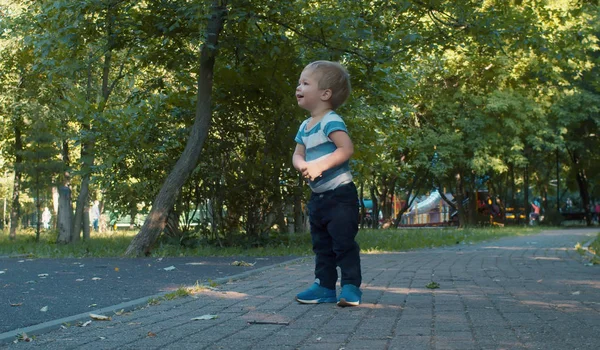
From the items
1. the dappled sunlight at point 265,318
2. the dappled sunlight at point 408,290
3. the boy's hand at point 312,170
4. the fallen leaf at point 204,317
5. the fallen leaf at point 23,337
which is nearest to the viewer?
the fallen leaf at point 23,337

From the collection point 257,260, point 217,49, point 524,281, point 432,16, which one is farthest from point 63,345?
point 432,16

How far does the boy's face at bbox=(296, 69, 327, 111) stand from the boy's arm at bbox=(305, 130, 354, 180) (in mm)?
360

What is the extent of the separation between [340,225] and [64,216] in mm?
20311

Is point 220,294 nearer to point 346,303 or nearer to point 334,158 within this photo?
point 346,303

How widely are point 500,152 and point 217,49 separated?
24847mm

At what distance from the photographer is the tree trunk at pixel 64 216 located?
79.7 feet

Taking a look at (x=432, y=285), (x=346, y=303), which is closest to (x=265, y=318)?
(x=346, y=303)

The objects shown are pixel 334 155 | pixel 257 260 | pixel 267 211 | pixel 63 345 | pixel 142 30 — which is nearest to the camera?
pixel 63 345

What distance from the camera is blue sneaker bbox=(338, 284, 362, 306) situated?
590 centimetres

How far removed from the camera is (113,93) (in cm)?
2594

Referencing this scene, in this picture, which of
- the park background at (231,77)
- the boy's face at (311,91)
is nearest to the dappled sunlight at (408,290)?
the boy's face at (311,91)

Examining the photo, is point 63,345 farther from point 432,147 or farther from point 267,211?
point 432,147

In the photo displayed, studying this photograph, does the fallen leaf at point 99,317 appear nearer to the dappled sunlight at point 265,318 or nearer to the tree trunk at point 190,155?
the dappled sunlight at point 265,318

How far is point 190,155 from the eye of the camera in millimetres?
14258
